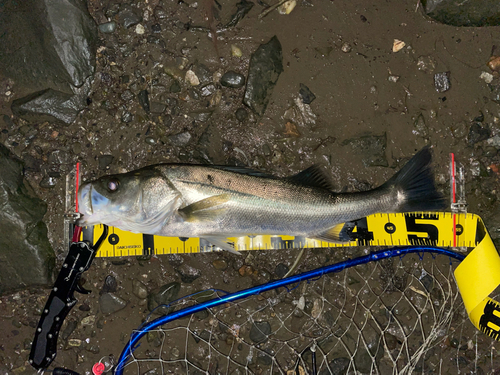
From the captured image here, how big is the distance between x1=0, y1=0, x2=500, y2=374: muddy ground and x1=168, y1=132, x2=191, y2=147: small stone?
0.01 meters

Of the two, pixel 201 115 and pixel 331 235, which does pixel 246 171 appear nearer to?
pixel 201 115

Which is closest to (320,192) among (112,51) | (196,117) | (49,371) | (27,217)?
(196,117)

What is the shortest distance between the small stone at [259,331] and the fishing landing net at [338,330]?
1 cm

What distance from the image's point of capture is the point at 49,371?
12.1 ft

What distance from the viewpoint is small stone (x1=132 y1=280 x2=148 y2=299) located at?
3.75m

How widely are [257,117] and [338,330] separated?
2727 mm

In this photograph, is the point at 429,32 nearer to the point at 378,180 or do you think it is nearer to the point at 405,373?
the point at 378,180

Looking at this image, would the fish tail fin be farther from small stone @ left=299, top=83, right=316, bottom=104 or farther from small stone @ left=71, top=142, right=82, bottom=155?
small stone @ left=71, top=142, right=82, bottom=155

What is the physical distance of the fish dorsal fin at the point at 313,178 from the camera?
355 cm

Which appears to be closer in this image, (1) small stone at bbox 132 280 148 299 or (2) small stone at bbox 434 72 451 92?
(1) small stone at bbox 132 280 148 299

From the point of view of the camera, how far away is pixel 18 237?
355 centimetres

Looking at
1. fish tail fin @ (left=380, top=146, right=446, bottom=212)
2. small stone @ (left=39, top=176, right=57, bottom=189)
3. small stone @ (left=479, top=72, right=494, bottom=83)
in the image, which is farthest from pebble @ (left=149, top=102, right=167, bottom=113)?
small stone @ (left=479, top=72, right=494, bottom=83)

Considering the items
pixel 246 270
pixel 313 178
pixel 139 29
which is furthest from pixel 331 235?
pixel 139 29

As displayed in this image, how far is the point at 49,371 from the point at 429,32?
6.02 m
